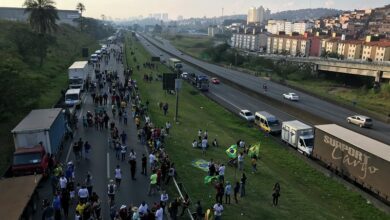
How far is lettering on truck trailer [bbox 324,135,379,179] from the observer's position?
22219 millimetres

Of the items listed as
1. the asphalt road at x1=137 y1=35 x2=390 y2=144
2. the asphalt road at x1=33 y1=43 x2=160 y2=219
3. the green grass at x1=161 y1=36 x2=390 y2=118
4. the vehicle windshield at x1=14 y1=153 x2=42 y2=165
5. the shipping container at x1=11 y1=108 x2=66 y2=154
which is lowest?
the green grass at x1=161 y1=36 x2=390 y2=118

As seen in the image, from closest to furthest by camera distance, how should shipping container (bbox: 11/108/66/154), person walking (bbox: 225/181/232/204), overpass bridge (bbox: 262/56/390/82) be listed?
person walking (bbox: 225/181/232/204) < shipping container (bbox: 11/108/66/154) < overpass bridge (bbox: 262/56/390/82)

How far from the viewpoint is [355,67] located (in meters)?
79.1

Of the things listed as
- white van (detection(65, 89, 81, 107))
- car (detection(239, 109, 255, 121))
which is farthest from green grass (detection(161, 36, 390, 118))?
white van (detection(65, 89, 81, 107))

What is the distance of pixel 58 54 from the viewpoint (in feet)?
272

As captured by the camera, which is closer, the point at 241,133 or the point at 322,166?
the point at 322,166

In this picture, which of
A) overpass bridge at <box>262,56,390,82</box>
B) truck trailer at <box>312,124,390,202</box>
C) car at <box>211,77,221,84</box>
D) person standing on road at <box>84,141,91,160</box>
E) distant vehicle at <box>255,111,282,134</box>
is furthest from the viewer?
overpass bridge at <box>262,56,390,82</box>

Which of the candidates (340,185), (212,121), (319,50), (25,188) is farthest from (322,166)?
(319,50)

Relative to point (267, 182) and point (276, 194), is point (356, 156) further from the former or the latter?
point (276, 194)

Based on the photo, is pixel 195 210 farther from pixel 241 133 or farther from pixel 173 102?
pixel 173 102

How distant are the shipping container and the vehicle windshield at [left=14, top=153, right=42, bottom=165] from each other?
4.86 ft

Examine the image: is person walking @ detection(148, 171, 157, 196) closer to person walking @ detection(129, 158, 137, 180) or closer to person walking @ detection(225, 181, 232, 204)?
person walking @ detection(129, 158, 137, 180)

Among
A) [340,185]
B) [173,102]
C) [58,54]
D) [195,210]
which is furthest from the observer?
[58,54]

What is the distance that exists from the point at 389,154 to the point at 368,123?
21.4 m
